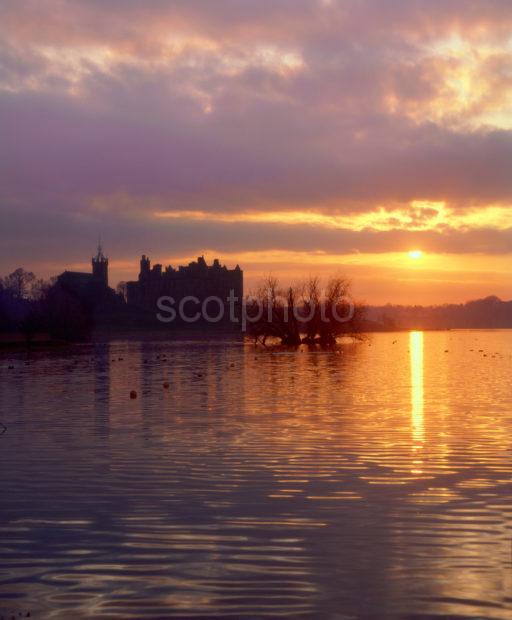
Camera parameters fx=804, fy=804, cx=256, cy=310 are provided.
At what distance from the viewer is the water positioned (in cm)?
866

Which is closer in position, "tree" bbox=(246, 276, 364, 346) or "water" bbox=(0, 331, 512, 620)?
"water" bbox=(0, 331, 512, 620)

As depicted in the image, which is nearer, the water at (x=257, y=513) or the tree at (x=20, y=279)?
the water at (x=257, y=513)

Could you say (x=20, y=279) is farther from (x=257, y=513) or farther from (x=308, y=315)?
(x=257, y=513)

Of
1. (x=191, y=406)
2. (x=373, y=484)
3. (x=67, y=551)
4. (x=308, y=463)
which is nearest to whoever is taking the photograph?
(x=67, y=551)

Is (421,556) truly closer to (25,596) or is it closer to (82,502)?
(25,596)

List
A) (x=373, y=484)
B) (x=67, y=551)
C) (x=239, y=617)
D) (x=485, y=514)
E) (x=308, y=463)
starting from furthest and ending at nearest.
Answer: (x=308, y=463) → (x=373, y=484) → (x=485, y=514) → (x=67, y=551) → (x=239, y=617)

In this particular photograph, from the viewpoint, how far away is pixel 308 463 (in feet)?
56.0

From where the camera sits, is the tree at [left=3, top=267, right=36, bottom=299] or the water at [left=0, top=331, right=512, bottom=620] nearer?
the water at [left=0, top=331, right=512, bottom=620]

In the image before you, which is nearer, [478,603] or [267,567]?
[478,603]

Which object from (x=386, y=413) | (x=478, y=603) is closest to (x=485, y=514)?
(x=478, y=603)

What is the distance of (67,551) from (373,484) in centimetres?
637

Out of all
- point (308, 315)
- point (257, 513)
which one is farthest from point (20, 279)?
point (257, 513)

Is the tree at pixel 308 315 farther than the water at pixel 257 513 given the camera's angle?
Yes

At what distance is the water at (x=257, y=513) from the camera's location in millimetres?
8664
